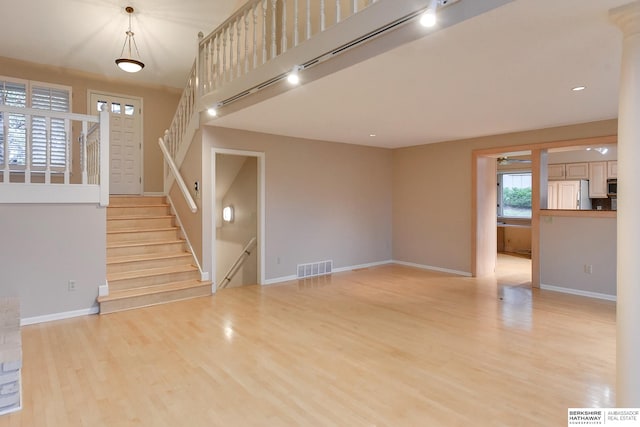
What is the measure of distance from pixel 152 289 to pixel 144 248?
2.84 feet

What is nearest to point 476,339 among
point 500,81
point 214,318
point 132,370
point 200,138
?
point 500,81

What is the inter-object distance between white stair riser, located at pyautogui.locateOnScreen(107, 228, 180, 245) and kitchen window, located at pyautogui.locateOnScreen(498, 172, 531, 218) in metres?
8.33

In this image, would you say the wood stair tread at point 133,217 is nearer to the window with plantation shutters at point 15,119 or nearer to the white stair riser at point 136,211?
the white stair riser at point 136,211

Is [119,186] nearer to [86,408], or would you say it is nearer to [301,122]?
[301,122]

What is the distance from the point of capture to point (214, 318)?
428cm

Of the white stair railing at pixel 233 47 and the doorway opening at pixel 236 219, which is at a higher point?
the white stair railing at pixel 233 47

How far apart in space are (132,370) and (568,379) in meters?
3.42

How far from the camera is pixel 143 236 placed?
225 inches

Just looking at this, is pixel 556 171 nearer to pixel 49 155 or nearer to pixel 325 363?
pixel 325 363

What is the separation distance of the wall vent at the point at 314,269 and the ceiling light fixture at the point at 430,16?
4691 mm

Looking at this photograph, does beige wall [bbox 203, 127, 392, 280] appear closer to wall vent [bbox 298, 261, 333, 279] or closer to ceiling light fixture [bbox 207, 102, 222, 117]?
wall vent [bbox 298, 261, 333, 279]

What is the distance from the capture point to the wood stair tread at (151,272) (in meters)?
4.86

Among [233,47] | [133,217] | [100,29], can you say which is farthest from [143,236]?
[100,29]

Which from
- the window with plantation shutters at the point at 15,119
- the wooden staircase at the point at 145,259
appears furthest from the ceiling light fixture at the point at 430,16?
the window with plantation shutters at the point at 15,119
